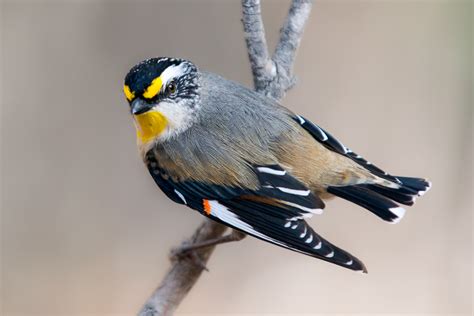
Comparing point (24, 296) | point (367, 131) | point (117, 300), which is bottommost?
point (24, 296)

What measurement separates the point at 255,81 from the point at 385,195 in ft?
3.82

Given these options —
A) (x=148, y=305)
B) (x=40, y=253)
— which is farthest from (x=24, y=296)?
(x=148, y=305)

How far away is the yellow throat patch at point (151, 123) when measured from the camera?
4.19 metres

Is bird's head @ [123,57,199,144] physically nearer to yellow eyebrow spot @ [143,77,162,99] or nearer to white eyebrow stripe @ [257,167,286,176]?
yellow eyebrow spot @ [143,77,162,99]

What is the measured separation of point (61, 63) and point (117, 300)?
2.28 meters

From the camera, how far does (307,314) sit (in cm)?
604

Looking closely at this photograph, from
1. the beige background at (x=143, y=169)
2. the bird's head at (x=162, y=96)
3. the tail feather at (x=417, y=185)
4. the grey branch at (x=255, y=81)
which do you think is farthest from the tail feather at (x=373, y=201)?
the beige background at (x=143, y=169)

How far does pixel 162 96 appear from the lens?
4012 mm

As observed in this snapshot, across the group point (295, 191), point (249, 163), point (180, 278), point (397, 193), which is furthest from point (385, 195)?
point (180, 278)

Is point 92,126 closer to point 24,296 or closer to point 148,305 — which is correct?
point 24,296

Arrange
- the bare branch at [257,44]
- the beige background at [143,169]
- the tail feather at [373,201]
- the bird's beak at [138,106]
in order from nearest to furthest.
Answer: the bird's beak at [138,106] < the tail feather at [373,201] < the bare branch at [257,44] < the beige background at [143,169]

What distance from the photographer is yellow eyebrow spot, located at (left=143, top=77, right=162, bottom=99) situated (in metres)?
3.85

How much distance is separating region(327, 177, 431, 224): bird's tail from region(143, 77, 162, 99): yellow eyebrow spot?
3.85 feet

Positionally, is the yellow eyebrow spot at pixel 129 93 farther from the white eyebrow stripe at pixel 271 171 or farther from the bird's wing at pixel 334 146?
the bird's wing at pixel 334 146
